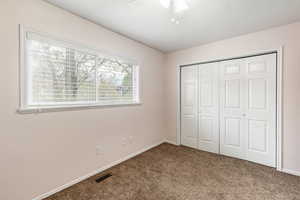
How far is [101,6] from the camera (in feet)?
6.12

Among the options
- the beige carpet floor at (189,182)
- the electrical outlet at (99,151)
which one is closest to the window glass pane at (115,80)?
the electrical outlet at (99,151)

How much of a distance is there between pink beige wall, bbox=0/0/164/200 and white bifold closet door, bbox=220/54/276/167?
2.02 m

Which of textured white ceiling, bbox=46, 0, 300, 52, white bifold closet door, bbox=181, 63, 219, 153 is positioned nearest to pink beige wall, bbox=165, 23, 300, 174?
textured white ceiling, bbox=46, 0, 300, 52

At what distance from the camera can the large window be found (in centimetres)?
168

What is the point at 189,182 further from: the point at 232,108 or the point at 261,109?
the point at 261,109

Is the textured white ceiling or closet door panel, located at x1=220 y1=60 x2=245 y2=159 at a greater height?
the textured white ceiling

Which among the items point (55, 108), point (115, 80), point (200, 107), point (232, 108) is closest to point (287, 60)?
point (232, 108)

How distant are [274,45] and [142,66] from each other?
2.42m

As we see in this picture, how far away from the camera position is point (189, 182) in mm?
2076

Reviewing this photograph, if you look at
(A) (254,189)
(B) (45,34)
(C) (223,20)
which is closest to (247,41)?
(C) (223,20)

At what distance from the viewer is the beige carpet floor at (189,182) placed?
1.80 m

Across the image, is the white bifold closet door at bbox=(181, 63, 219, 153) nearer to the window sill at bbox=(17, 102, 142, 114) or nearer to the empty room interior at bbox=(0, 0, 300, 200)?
the empty room interior at bbox=(0, 0, 300, 200)

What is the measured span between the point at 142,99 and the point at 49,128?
1818 mm

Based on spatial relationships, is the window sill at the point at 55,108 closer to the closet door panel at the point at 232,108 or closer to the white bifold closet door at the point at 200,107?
the white bifold closet door at the point at 200,107
